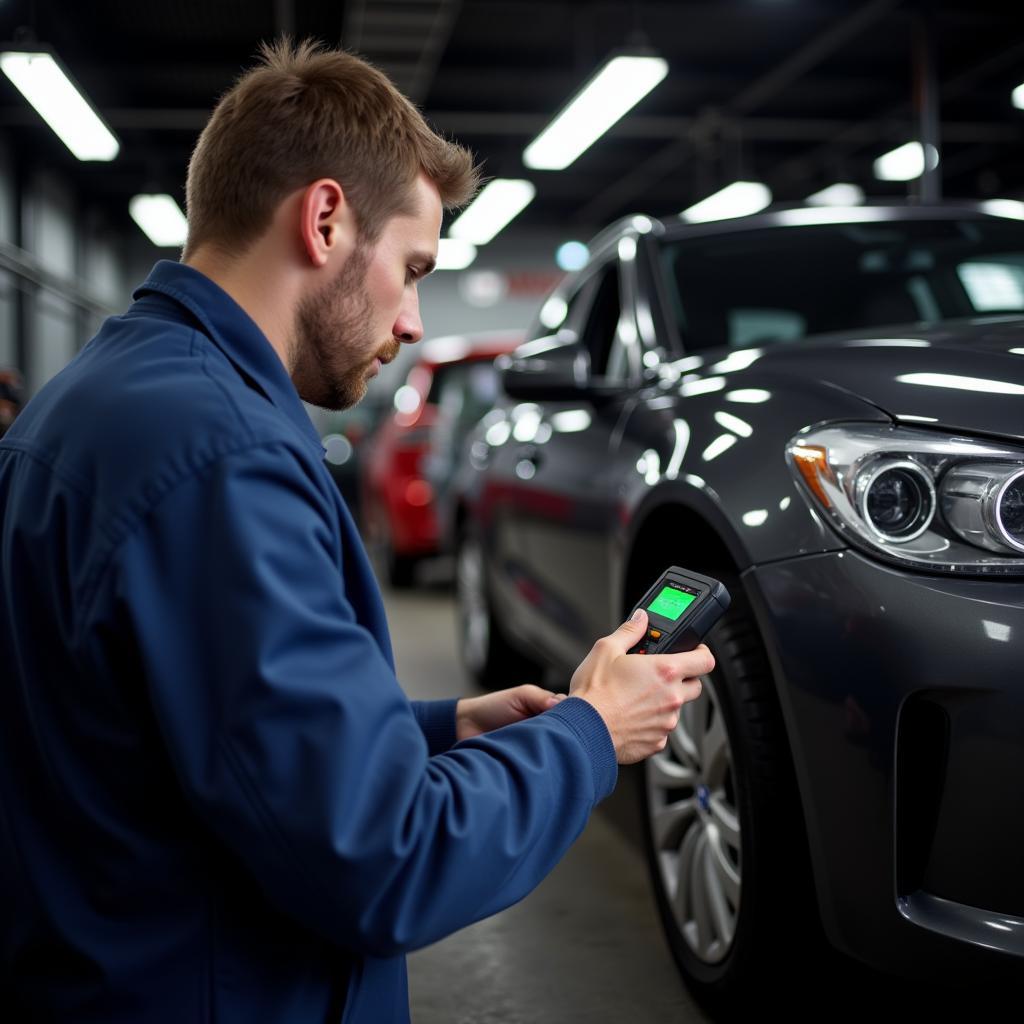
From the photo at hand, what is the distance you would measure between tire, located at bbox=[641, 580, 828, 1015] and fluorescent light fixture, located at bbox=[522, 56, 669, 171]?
264 inches

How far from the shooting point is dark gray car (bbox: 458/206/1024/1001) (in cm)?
144

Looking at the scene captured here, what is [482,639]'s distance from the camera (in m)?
4.48

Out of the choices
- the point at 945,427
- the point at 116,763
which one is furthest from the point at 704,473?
the point at 116,763

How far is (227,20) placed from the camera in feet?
35.0

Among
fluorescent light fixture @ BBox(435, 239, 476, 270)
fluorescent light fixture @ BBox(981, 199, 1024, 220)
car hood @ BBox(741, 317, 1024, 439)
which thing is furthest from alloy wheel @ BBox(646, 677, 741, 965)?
fluorescent light fixture @ BBox(435, 239, 476, 270)

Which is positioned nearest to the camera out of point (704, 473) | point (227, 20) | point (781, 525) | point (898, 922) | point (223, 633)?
point (223, 633)

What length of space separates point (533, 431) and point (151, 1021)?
101 inches

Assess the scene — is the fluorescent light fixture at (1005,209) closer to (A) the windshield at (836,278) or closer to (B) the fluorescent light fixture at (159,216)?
(A) the windshield at (836,278)

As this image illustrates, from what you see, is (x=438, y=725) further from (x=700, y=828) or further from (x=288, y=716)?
(x=700, y=828)

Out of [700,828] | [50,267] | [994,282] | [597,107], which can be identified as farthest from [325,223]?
[50,267]

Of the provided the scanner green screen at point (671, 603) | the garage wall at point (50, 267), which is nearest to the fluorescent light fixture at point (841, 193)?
the garage wall at point (50, 267)

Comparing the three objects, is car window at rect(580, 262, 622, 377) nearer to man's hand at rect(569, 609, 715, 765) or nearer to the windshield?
the windshield

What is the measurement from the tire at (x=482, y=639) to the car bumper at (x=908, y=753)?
8.49ft

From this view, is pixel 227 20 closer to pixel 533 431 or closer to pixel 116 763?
pixel 533 431
